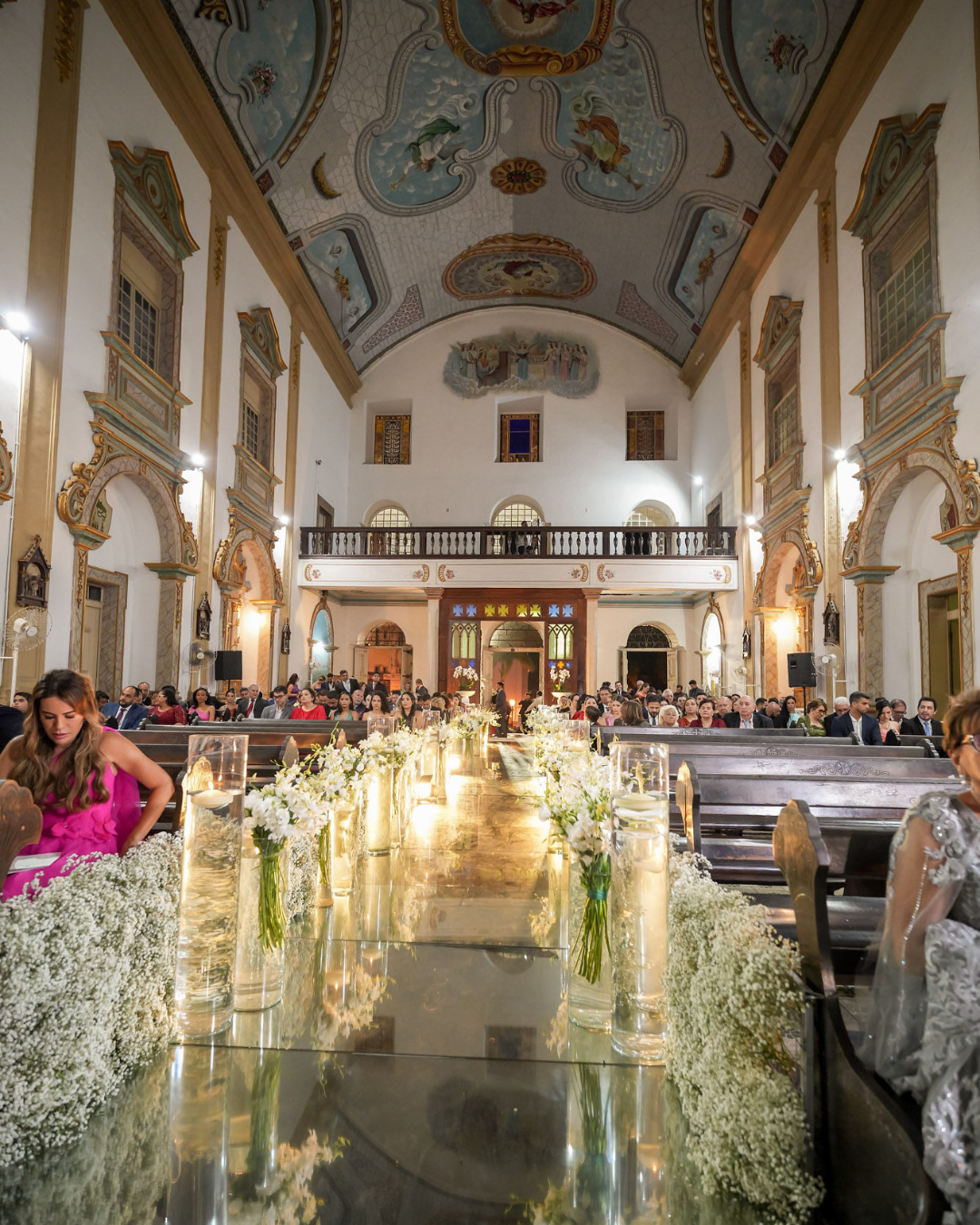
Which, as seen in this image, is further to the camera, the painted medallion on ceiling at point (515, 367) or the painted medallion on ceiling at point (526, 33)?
the painted medallion on ceiling at point (515, 367)

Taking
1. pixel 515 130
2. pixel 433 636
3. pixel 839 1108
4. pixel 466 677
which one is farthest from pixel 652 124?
pixel 839 1108

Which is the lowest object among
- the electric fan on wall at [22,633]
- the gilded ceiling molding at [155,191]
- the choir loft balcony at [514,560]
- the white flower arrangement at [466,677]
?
the white flower arrangement at [466,677]

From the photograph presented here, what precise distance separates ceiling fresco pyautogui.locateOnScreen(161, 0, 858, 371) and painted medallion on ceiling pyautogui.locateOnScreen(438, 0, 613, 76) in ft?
0.08

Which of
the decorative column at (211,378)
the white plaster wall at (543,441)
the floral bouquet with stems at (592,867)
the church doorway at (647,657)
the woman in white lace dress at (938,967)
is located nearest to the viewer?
the woman in white lace dress at (938,967)

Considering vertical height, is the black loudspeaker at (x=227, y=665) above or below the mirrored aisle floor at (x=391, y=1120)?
above

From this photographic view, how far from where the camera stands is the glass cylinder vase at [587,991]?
2416 mm

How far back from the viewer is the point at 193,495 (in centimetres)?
1129

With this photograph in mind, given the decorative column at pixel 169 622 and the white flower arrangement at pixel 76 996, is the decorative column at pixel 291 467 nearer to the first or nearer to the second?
the decorative column at pixel 169 622

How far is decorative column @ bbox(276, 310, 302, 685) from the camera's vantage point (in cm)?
1534

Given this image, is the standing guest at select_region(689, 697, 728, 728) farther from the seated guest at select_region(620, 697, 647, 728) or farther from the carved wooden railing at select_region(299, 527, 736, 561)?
the carved wooden railing at select_region(299, 527, 736, 561)

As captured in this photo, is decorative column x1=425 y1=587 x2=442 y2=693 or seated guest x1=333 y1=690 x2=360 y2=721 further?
decorative column x1=425 y1=587 x2=442 y2=693

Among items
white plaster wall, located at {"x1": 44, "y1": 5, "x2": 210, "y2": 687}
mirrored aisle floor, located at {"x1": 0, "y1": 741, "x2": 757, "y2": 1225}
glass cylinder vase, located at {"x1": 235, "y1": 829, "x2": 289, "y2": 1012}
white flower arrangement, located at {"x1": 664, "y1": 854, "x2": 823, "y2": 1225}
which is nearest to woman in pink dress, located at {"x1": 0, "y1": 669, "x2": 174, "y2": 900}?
glass cylinder vase, located at {"x1": 235, "y1": 829, "x2": 289, "y2": 1012}

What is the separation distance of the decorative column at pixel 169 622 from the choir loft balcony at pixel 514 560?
5.33 metres

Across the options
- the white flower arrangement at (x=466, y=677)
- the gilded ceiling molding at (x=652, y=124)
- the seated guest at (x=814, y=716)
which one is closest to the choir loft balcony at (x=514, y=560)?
the white flower arrangement at (x=466, y=677)
